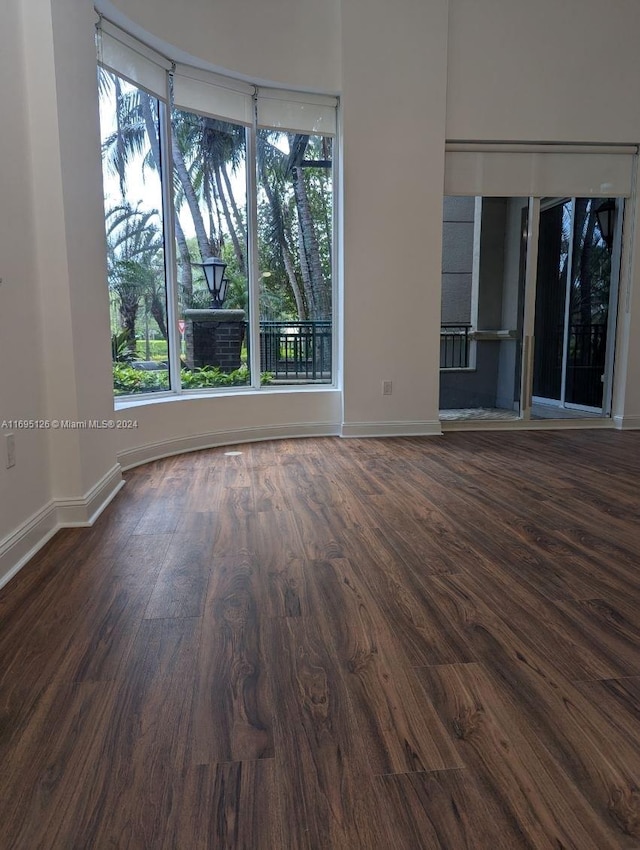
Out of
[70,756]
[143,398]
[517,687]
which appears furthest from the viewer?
[143,398]

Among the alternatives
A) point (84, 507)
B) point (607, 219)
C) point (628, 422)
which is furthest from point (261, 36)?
point (628, 422)

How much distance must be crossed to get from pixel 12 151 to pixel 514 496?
306 cm

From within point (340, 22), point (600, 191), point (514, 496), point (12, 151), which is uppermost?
point (340, 22)

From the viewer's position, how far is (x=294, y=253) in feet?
17.5

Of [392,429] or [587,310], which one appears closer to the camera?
[392,429]

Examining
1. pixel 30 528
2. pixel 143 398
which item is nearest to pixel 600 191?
pixel 143 398

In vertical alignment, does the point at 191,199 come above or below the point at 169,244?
above

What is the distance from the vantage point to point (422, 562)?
7.99 ft

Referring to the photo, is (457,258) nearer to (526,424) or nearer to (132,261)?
(526,424)

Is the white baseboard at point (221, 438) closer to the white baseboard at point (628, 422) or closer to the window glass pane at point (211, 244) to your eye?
the window glass pane at point (211, 244)

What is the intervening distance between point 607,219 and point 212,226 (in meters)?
3.81

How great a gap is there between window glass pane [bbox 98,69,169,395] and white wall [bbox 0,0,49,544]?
141 cm

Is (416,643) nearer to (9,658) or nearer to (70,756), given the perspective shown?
(70,756)

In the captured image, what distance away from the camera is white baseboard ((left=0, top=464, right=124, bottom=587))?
232cm
